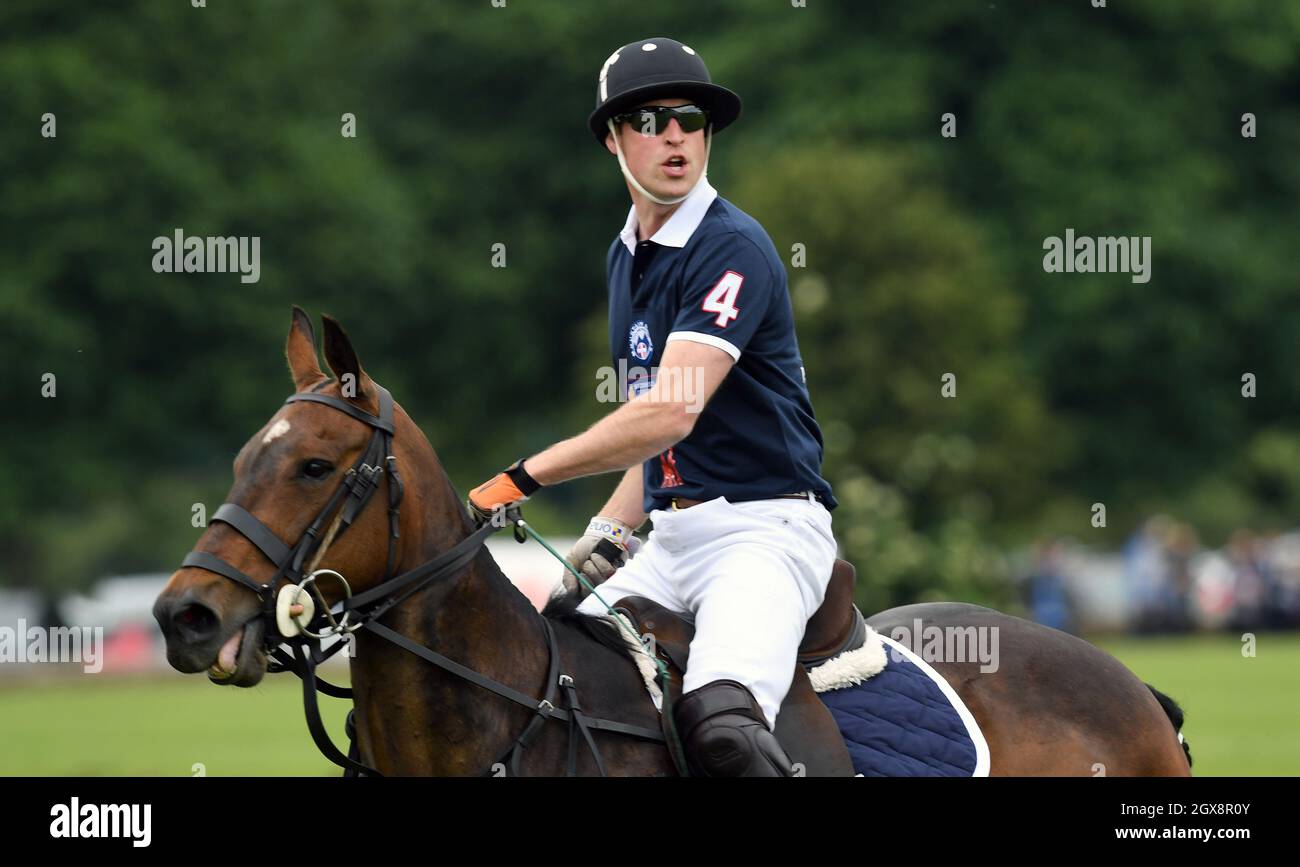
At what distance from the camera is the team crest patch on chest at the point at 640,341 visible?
5.95 metres


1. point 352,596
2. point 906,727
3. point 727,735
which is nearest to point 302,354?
point 352,596

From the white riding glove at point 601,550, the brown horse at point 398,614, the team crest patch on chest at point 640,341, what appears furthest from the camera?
the white riding glove at point 601,550

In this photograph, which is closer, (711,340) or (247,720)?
(711,340)

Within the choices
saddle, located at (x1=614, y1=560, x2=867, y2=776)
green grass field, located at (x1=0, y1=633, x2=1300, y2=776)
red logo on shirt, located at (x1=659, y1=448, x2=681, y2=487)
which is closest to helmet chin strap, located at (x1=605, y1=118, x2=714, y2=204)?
red logo on shirt, located at (x1=659, y1=448, x2=681, y2=487)

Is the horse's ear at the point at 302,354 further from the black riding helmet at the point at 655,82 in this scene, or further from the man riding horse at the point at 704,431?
the black riding helmet at the point at 655,82

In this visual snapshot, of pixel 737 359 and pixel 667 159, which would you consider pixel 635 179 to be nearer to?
pixel 667 159

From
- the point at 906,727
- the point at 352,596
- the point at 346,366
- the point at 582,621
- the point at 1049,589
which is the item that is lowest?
the point at 1049,589

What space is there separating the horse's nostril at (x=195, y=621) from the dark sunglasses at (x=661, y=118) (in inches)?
81.1

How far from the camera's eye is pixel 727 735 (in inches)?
212

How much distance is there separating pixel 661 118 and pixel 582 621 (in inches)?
63.1

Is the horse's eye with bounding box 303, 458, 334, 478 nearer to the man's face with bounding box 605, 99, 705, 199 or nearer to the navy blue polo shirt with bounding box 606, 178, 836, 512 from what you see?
the navy blue polo shirt with bounding box 606, 178, 836, 512

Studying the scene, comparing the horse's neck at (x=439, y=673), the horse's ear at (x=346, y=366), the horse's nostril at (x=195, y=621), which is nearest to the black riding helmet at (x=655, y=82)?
the horse's ear at (x=346, y=366)

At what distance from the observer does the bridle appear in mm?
5121
